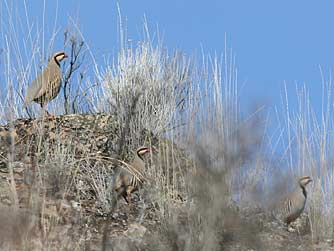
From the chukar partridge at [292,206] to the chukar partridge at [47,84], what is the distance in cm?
329

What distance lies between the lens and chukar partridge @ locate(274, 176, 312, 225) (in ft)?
33.9

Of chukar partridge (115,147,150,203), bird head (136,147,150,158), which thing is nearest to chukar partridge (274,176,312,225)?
chukar partridge (115,147,150,203)

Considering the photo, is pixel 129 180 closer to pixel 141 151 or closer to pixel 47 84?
pixel 141 151

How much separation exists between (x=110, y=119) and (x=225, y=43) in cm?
326

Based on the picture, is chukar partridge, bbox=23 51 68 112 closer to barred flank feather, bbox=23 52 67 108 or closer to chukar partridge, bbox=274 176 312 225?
barred flank feather, bbox=23 52 67 108

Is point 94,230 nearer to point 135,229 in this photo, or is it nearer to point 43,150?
point 135,229

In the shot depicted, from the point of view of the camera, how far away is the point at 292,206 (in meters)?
10.6

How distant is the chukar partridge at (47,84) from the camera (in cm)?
1170

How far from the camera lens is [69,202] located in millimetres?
9797

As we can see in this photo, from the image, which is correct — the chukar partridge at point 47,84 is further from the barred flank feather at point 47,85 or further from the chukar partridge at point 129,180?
the chukar partridge at point 129,180

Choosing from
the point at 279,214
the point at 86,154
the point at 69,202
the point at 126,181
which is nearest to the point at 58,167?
the point at 69,202

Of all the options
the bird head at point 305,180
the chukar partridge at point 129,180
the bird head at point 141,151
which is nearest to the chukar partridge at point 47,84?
the bird head at point 141,151

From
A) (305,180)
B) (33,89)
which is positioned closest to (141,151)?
(33,89)

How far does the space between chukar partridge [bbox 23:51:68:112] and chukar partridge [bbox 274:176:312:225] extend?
10.8 ft
